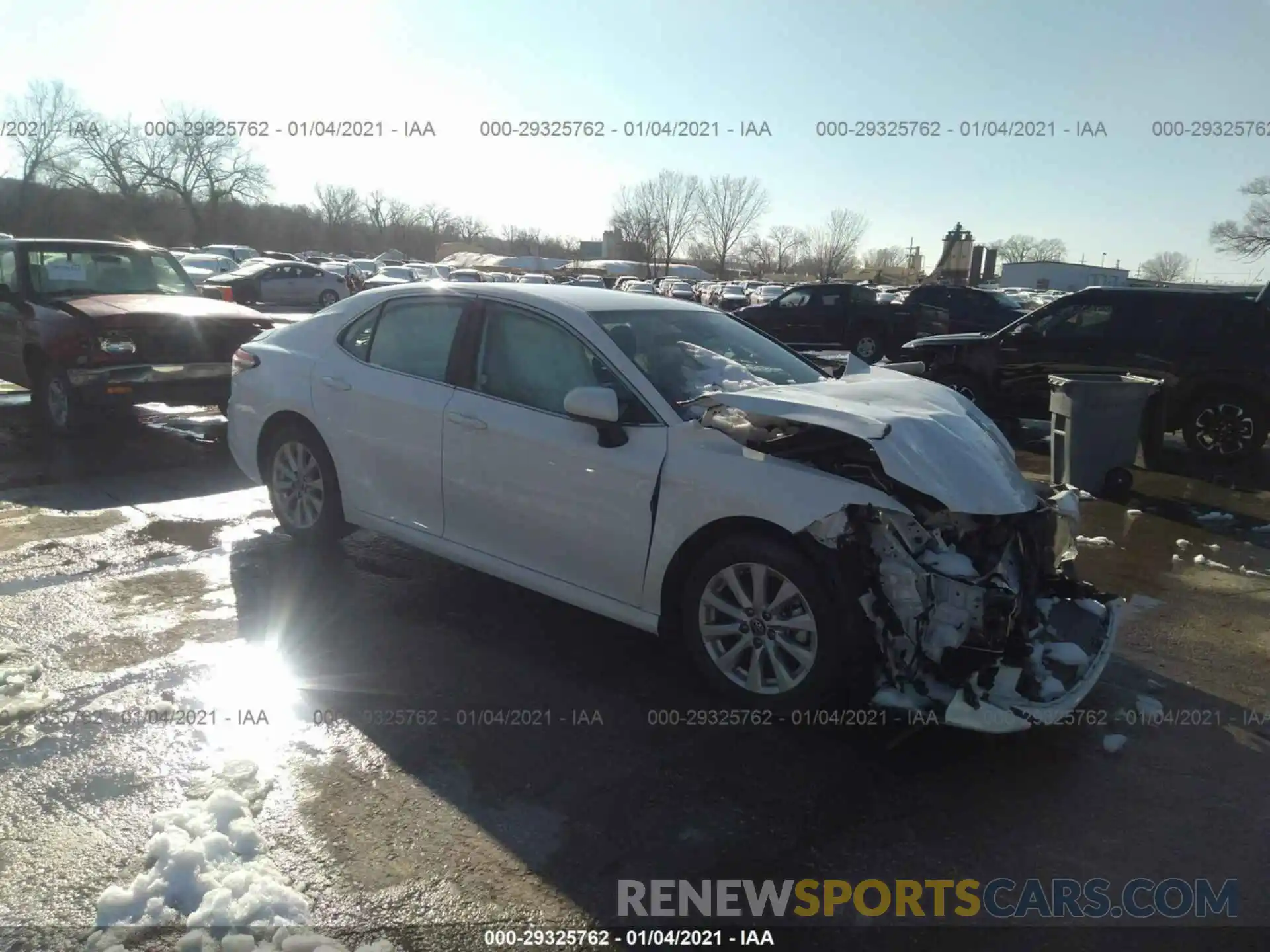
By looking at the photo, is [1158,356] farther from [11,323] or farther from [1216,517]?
[11,323]

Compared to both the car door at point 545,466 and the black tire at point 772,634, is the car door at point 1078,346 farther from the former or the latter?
the black tire at point 772,634

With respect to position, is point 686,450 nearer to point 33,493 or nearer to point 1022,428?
point 33,493

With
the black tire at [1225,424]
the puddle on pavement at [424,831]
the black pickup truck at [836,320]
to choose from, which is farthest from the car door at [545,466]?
the black pickup truck at [836,320]

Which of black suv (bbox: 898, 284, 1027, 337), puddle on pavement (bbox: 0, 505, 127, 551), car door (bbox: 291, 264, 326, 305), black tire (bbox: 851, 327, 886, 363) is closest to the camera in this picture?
puddle on pavement (bbox: 0, 505, 127, 551)

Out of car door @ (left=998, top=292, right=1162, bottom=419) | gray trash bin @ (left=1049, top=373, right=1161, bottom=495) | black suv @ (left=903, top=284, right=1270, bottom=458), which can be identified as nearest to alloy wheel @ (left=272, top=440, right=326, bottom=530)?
gray trash bin @ (left=1049, top=373, right=1161, bottom=495)

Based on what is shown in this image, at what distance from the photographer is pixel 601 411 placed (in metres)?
3.79

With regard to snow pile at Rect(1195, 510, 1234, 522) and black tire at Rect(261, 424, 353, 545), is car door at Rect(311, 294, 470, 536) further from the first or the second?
snow pile at Rect(1195, 510, 1234, 522)

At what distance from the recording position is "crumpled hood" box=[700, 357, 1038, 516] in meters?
3.44

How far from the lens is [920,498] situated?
3.54m

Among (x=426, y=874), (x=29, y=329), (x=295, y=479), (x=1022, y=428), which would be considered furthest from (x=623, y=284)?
(x=426, y=874)

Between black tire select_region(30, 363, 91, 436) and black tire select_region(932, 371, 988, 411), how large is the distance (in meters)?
8.78

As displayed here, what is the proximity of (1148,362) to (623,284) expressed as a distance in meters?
29.7

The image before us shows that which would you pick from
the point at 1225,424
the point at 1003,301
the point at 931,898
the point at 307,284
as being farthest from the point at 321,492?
the point at 307,284

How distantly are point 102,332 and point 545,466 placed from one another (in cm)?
591
